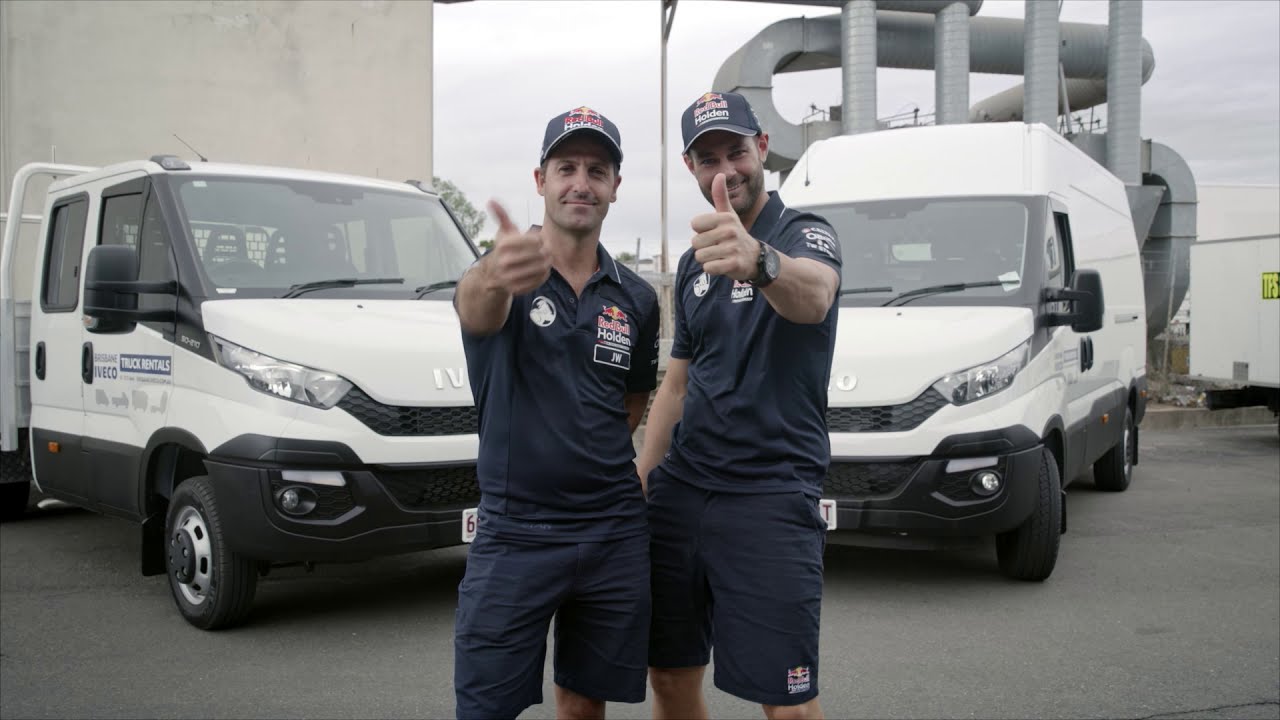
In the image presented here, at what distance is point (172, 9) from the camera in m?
14.6

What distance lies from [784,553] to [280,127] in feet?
46.2

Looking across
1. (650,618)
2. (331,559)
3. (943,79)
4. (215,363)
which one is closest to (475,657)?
(650,618)

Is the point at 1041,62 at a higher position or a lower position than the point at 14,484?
higher

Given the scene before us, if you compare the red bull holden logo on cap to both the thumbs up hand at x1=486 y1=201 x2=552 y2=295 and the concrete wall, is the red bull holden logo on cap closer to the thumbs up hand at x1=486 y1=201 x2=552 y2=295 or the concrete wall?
the thumbs up hand at x1=486 y1=201 x2=552 y2=295

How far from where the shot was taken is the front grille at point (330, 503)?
4.87 m

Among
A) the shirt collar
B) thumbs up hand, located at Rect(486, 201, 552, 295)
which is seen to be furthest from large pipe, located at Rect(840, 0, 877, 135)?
thumbs up hand, located at Rect(486, 201, 552, 295)

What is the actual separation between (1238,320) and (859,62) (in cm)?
962

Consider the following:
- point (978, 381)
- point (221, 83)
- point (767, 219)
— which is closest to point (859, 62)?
point (221, 83)

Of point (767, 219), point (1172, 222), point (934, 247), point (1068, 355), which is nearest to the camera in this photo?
point (767, 219)

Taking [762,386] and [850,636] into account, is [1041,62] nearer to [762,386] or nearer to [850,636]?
[850,636]

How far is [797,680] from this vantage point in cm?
270

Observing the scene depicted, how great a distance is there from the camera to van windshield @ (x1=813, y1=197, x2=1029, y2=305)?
21.1ft

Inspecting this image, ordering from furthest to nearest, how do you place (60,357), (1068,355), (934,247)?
(1068,355) → (934,247) → (60,357)

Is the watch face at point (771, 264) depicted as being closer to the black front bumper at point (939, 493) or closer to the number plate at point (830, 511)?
the number plate at point (830, 511)
